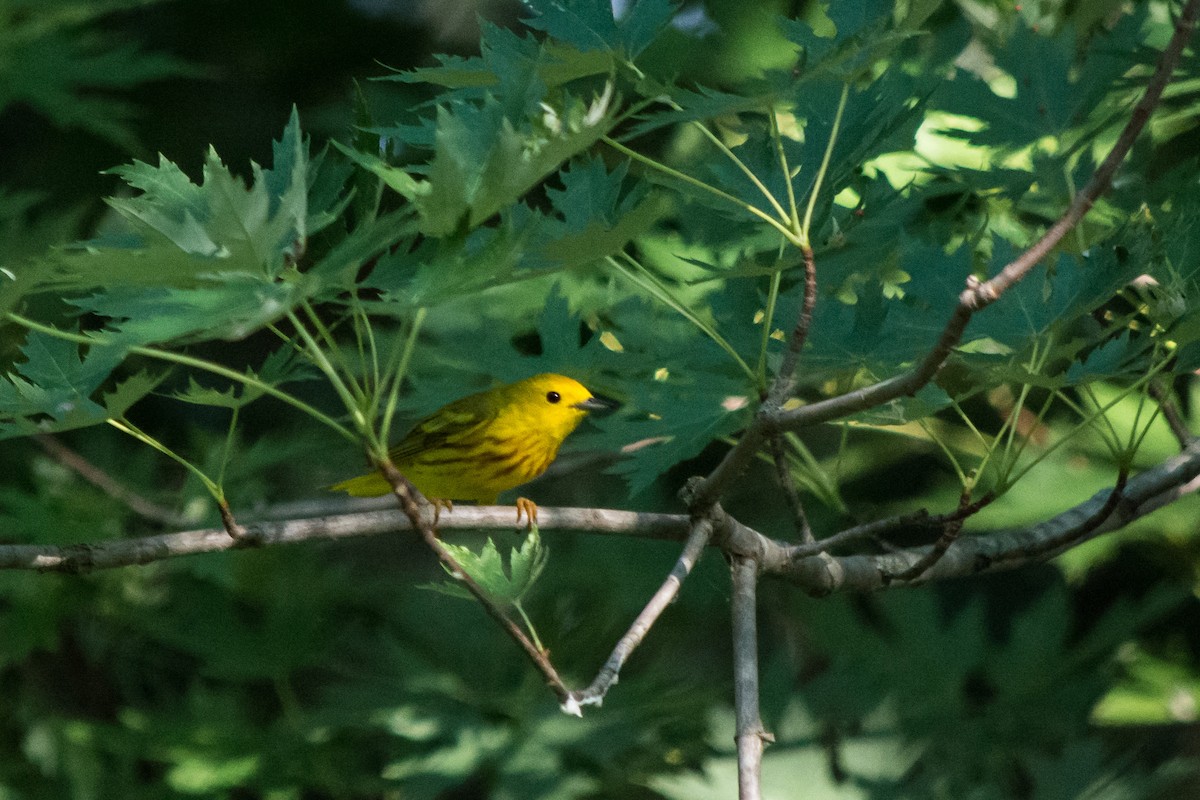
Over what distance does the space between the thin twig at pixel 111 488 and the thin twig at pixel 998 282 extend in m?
2.11

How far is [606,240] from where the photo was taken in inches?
46.6

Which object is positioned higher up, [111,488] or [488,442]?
[488,442]

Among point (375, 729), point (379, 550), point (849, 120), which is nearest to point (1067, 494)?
point (849, 120)

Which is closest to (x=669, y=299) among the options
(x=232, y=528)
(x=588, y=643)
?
(x=232, y=528)

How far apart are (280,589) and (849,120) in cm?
254

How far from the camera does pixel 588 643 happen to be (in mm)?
3240

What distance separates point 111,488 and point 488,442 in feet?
3.41

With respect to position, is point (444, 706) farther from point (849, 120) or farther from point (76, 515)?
point (849, 120)

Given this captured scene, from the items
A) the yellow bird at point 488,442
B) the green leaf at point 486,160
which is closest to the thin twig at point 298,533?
the green leaf at point 486,160

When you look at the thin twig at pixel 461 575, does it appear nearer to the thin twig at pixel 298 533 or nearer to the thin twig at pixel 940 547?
the thin twig at pixel 298 533

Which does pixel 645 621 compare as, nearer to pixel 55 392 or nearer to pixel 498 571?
pixel 498 571

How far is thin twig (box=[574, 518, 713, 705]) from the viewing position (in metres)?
1.25

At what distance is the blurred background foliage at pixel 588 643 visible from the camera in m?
2.80

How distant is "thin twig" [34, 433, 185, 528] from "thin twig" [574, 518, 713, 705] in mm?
1859
